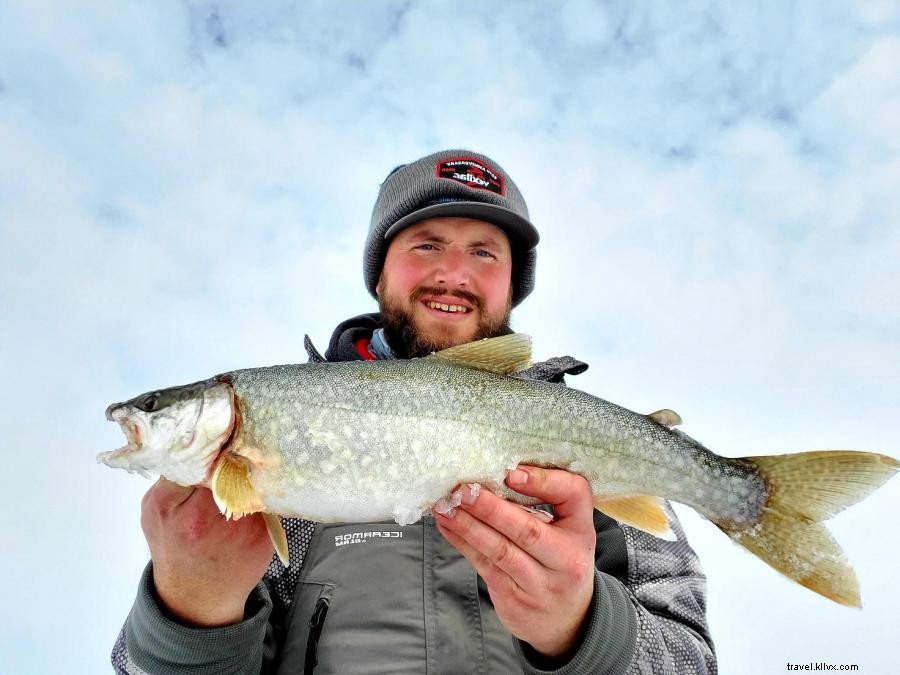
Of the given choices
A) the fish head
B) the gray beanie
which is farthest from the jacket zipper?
the gray beanie

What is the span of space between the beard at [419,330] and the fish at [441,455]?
167 centimetres

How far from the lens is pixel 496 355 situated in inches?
103

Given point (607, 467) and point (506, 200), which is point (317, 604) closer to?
point (607, 467)

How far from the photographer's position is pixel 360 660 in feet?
9.07

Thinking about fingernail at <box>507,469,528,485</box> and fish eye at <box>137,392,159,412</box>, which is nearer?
fingernail at <box>507,469,528,485</box>

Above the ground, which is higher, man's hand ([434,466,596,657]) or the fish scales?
the fish scales

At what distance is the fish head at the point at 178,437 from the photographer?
2.34 m

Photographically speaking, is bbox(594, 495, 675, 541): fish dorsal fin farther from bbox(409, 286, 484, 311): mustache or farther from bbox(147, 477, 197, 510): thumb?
bbox(409, 286, 484, 311): mustache

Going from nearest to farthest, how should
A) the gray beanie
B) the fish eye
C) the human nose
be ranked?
the fish eye < the human nose < the gray beanie

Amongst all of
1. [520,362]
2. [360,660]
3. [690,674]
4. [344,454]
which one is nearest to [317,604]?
[360,660]

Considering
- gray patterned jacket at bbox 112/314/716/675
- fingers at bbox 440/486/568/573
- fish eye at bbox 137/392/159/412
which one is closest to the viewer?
fingers at bbox 440/486/568/573

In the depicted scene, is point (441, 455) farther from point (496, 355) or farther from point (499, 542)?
point (496, 355)

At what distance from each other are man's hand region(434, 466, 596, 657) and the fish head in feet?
3.17

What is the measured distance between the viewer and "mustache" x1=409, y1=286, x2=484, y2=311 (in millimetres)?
4227
